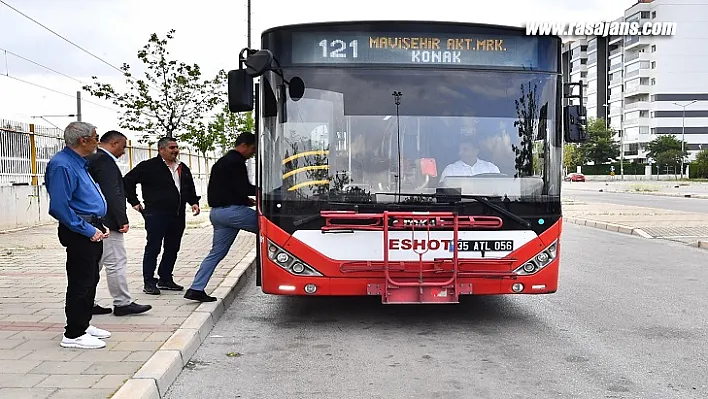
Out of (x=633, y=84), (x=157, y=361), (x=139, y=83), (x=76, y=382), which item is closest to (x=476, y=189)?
(x=157, y=361)

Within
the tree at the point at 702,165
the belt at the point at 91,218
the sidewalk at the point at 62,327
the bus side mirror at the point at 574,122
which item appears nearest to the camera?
the sidewalk at the point at 62,327

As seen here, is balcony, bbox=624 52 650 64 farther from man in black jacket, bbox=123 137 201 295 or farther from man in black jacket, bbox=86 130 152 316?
man in black jacket, bbox=86 130 152 316

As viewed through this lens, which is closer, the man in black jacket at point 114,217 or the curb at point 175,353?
the curb at point 175,353

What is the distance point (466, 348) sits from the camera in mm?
6586

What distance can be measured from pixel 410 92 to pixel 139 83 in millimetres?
13092

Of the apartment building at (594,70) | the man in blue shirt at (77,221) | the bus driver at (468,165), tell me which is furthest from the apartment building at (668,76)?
the man in blue shirt at (77,221)

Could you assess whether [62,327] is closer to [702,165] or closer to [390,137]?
[390,137]

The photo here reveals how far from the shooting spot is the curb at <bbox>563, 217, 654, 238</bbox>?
18.2 metres

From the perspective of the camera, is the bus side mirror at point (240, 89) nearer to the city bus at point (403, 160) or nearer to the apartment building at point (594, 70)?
the city bus at point (403, 160)

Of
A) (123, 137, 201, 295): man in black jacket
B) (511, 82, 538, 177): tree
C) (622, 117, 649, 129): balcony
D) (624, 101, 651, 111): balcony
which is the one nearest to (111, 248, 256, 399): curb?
(123, 137, 201, 295): man in black jacket

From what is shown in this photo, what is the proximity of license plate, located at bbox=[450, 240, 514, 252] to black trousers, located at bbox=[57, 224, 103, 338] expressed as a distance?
127 inches

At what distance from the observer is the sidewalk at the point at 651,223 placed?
17.4 m

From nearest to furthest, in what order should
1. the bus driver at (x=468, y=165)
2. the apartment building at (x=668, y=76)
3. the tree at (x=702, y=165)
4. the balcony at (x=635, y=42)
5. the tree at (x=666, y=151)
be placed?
the bus driver at (x=468, y=165) → the tree at (x=702, y=165) → the tree at (x=666, y=151) → the apartment building at (x=668, y=76) → the balcony at (x=635, y=42)

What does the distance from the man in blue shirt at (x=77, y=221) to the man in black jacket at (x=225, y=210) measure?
6.78 feet
